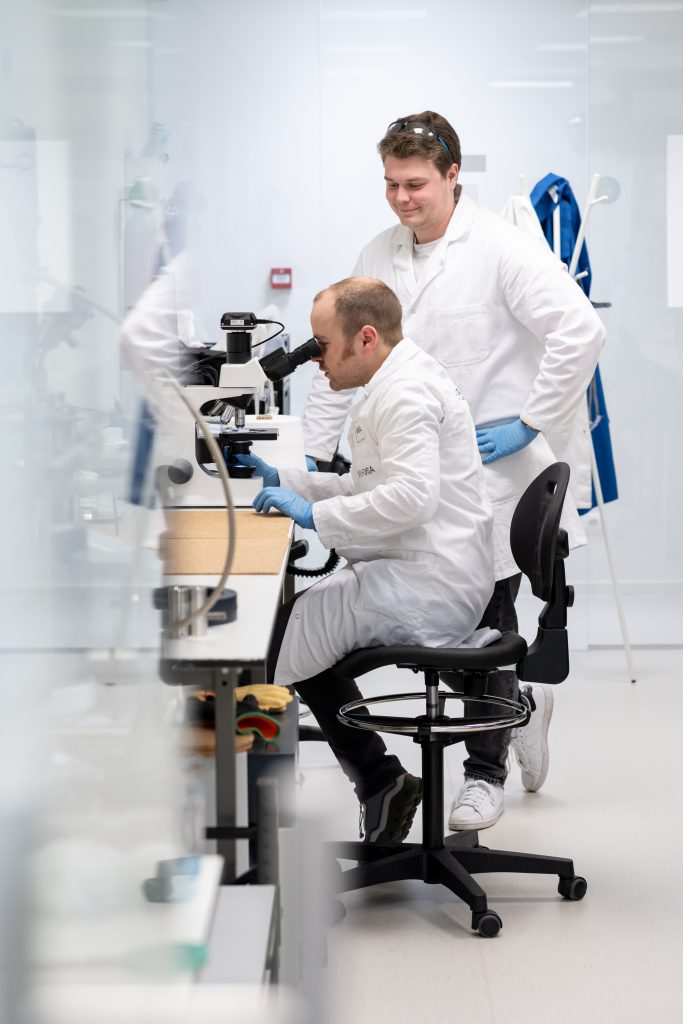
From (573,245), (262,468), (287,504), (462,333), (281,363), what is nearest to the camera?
(287,504)

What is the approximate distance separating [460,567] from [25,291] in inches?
67.6

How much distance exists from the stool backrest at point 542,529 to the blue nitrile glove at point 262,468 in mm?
572

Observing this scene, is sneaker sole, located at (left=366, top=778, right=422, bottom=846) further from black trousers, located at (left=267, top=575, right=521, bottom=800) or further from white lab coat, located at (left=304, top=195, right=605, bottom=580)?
white lab coat, located at (left=304, top=195, right=605, bottom=580)

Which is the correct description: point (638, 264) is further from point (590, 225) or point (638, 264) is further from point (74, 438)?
point (74, 438)

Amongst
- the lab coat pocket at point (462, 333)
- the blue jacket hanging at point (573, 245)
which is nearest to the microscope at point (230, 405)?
the lab coat pocket at point (462, 333)

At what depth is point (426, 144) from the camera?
2.43 m

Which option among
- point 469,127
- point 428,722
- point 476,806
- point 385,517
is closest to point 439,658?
point 428,722

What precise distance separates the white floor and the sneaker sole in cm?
9

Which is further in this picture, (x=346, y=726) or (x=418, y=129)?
(x=418, y=129)

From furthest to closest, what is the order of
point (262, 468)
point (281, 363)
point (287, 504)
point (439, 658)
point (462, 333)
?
point (462, 333) < point (262, 468) < point (281, 363) < point (287, 504) < point (439, 658)

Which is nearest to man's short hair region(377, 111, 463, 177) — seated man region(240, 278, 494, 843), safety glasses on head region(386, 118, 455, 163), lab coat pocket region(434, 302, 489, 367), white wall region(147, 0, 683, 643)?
safety glasses on head region(386, 118, 455, 163)

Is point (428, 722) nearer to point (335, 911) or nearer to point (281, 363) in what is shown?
point (335, 911)

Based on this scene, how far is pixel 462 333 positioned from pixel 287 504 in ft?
2.14

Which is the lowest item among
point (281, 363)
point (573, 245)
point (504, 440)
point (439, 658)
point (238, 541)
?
point (439, 658)
